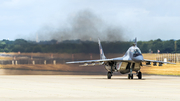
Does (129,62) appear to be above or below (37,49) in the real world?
below

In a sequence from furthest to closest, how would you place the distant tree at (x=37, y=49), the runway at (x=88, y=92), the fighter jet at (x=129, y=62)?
the distant tree at (x=37, y=49) < the fighter jet at (x=129, y=62) < the runway at (x=88, y=92)

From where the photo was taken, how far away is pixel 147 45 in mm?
130625

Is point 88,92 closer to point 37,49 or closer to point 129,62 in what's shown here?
point 129,62

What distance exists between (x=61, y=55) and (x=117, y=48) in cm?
928

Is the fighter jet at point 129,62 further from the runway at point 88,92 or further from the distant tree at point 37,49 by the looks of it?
the distant tree at point 37,49

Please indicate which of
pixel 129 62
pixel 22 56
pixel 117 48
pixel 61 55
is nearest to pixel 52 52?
pixel 61 55

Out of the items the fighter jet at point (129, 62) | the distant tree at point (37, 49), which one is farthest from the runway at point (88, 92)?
the distant tree at point (37, 49)

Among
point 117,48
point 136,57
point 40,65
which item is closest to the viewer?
point 136,57

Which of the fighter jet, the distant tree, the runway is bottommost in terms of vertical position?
the runway

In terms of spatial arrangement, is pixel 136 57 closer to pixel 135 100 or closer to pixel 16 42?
pixel 135 100

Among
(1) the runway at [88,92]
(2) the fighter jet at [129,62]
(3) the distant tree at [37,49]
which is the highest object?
(3) the distant tree at [37,49]

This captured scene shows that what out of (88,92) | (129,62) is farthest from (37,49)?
(88,92)

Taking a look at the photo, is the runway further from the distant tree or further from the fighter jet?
the distant tree

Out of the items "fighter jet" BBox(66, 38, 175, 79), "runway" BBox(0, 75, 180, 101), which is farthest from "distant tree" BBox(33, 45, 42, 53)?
"runway" BBox(0, 75, 180, 101)
